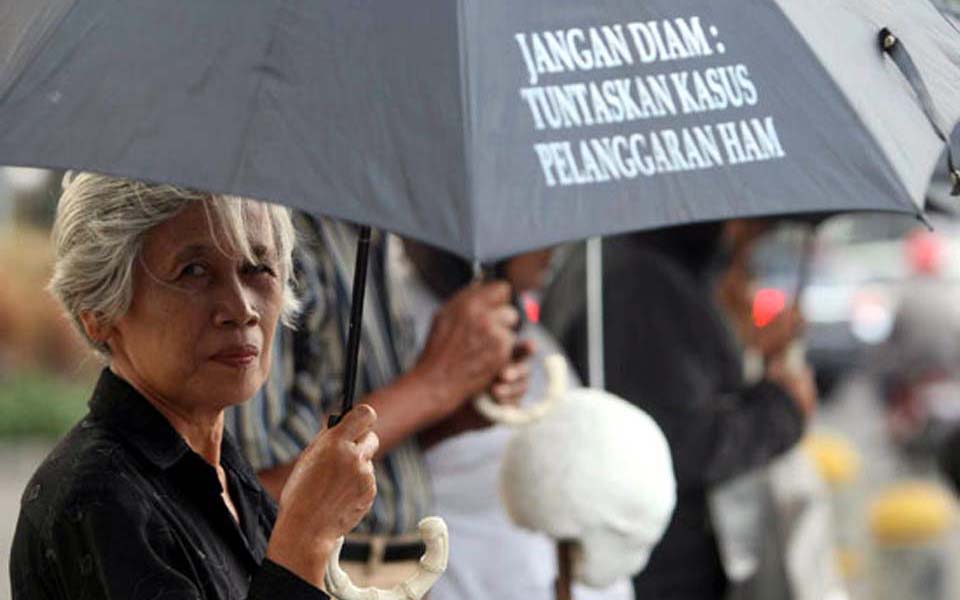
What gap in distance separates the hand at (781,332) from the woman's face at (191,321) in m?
2.92

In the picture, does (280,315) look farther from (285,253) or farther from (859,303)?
(859,303)

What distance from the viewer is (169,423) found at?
9.29ft

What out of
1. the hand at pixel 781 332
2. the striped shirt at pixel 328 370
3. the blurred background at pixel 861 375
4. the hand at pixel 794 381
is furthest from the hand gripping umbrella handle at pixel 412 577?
the blurred background at pixel 861 375

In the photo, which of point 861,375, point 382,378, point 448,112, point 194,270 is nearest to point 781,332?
point 382,378

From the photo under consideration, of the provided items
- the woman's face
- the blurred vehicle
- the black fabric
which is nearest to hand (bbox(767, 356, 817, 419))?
the black fabric

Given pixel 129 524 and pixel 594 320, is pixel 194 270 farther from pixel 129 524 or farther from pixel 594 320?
pixel 594 320

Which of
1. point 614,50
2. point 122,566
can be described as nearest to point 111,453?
point 122,566

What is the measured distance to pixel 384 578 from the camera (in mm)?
4086

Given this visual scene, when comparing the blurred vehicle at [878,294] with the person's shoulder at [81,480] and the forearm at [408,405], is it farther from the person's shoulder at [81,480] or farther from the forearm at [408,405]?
the person's shoulder at [81,480]

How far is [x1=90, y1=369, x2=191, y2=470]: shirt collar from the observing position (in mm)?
2773

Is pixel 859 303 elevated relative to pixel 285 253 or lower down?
lower down

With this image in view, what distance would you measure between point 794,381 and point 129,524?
3.06 m

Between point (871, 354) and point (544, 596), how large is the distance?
12.1 m

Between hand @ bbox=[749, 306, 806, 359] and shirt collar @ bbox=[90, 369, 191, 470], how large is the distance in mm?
2995
